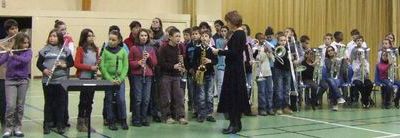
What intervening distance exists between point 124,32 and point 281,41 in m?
9.82

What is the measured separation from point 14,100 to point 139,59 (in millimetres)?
1944

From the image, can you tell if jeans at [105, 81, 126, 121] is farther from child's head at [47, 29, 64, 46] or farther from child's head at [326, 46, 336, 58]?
child's head at [326, 46, 336, 58]

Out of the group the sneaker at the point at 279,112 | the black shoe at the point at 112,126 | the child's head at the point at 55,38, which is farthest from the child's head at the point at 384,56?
the child's head at the point at 55,38

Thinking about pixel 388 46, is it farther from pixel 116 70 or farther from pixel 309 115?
pixel 116 70

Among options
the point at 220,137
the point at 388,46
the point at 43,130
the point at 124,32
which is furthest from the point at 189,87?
the point at 124,32

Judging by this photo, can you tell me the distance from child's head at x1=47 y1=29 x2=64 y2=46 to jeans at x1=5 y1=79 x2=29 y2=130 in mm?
650

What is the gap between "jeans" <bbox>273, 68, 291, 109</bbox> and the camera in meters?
9.45

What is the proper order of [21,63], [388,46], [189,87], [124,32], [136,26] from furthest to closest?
[124,32]
[388,46]
[189,87]
[136,26]
[21,63]

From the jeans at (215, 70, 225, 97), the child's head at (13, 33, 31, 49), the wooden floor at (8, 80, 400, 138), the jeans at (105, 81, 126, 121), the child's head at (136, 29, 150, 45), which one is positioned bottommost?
the wooden floor at (8, 80, 400, 138)

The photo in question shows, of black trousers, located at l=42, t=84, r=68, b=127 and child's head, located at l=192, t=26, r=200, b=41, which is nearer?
black trousers, located at l=42, t=84, r=68, b=127

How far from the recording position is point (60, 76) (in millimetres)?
7129

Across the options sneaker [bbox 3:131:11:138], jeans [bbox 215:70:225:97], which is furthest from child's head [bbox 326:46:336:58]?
sneaker [bbox 3:131:11:138]

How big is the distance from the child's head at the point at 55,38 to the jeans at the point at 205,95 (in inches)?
92.4

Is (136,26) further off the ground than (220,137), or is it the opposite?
(136,26)
